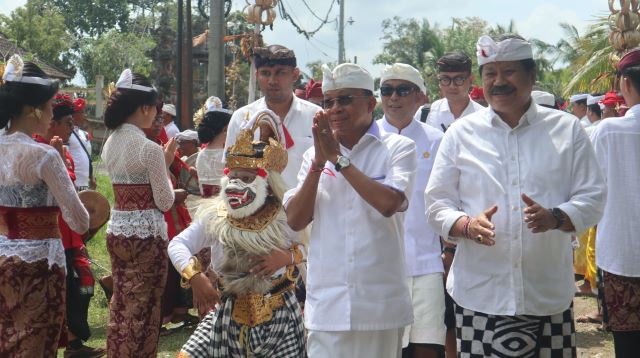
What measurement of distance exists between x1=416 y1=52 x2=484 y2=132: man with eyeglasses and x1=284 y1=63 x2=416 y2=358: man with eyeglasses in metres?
2.29

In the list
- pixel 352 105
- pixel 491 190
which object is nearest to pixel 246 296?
pixel 352 105

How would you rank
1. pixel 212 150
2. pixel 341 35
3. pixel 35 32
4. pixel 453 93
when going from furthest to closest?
1. pixel 35 32
2. pixel 341 35
3. pixel 212 150
4. pixel 453 93

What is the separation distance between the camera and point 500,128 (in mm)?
3924

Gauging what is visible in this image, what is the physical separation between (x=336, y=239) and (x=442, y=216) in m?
0.54

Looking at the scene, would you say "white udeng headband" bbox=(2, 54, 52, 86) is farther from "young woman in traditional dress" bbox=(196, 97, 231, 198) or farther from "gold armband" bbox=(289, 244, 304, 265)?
"young woman in traditional dress" bbox=(196, 97, 231, 198)

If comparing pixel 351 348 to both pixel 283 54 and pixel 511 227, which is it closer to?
pixel 511 227

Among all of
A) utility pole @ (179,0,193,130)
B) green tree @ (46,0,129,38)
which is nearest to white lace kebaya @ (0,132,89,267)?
utility pole @ (179,0,193,130)

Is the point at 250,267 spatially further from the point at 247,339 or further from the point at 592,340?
the point at 592,340

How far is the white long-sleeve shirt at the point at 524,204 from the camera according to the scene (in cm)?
372

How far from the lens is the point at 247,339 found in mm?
4340

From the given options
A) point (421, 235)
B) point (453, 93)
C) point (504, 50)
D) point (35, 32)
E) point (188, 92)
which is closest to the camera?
point (504, 50)

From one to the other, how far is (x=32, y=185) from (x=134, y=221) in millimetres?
1008

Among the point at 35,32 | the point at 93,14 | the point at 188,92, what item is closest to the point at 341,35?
the point at 35,32

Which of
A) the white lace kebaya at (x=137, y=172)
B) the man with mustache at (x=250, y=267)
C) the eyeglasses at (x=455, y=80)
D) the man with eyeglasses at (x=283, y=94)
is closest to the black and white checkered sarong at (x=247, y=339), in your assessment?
the man with mustache at (x=250, y=267)
